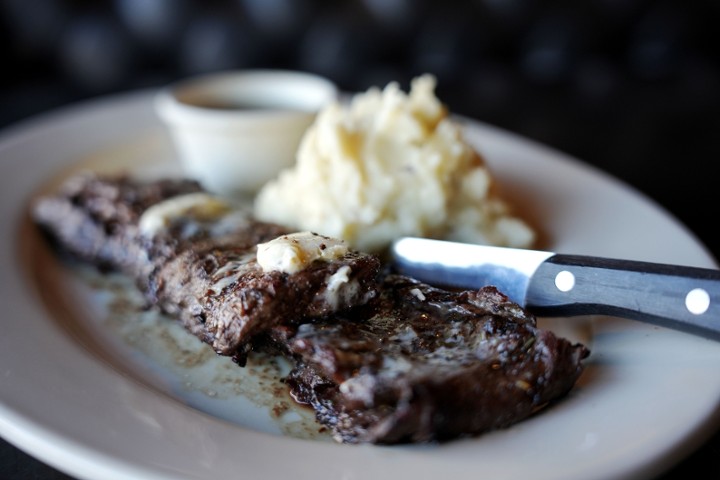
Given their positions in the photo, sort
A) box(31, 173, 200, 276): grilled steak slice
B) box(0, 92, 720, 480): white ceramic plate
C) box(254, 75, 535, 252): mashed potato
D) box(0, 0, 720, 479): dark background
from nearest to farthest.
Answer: box(0, 92, 720, 480): white ceramic plate
box(254, 75, 535, 252): mashed potato
box(31, 173, 200, 276): grilled steak slice
box(0, 0, 720, 479): dark background

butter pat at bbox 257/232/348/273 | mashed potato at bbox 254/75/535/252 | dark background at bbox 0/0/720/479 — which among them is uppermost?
dark background at bbox 0/0/720/479

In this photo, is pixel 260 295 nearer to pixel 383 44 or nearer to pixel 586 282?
pixel 586 282

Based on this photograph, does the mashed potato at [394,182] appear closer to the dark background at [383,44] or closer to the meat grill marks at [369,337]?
the meat grill marks at [369,337]

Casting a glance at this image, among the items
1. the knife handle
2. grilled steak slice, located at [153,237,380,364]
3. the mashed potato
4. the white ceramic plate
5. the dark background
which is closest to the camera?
the white ceramic plate

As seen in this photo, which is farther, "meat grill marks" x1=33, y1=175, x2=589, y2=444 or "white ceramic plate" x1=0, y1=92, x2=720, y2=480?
"meat grill marks" x1=33, y1=175, x2=589, y2=444

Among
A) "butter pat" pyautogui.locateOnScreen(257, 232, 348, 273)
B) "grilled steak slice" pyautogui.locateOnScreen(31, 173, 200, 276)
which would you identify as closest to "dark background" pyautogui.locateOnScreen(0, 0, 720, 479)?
"grilled steak slice" pyautogui.locateOnScreen(31, 173, 200, 276)

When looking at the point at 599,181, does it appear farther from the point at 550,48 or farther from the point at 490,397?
the point at 550,48

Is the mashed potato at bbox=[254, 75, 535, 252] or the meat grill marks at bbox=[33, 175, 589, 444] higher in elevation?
the mashed potato at bbox=[254, 75, 535, 252]

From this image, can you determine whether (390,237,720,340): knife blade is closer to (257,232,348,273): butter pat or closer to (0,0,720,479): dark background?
(257,232,348,273): butter pat
